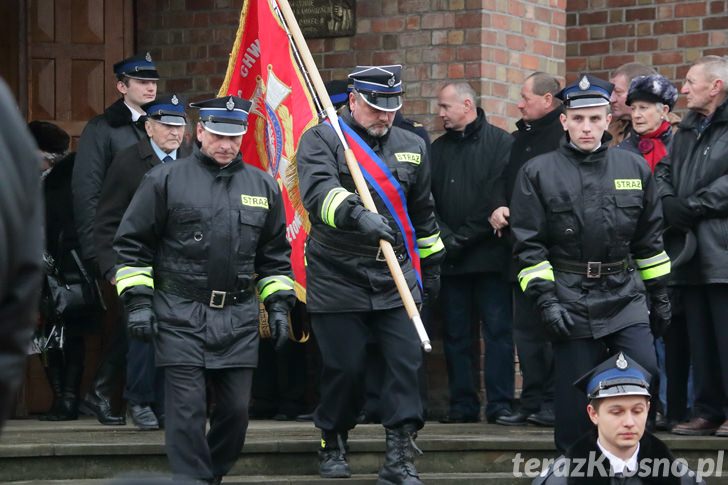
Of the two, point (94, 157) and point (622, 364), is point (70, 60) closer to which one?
point (94, 157)

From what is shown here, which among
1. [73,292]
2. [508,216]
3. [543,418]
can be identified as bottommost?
[543,418]

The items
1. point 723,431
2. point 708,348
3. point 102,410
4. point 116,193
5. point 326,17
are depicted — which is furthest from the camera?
point 326,17

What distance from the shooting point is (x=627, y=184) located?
796 cm

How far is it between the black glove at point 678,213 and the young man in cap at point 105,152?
3.09m

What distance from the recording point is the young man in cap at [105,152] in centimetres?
926

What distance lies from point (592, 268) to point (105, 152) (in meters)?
3.09

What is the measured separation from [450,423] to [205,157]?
293cm

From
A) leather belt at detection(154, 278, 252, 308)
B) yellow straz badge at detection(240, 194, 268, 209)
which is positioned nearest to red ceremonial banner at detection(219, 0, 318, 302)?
yellow straz badge at detection(240, 194, 268, 209)

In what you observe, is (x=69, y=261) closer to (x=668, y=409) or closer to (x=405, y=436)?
(x=405, y=436)

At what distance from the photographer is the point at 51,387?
9.95 metres

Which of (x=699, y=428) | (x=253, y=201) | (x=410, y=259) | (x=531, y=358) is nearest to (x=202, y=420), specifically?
(x=253, y=201)

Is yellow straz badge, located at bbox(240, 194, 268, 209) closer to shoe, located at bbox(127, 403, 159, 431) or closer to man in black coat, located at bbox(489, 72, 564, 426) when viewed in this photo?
shoe, located at bbox(127, 403, 159, 431)

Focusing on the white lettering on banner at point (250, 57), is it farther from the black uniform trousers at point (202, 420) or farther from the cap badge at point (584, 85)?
the black uniform trousers at point (202, 420)

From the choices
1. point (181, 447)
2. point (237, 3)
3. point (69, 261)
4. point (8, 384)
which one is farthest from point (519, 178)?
point (8, 384)
